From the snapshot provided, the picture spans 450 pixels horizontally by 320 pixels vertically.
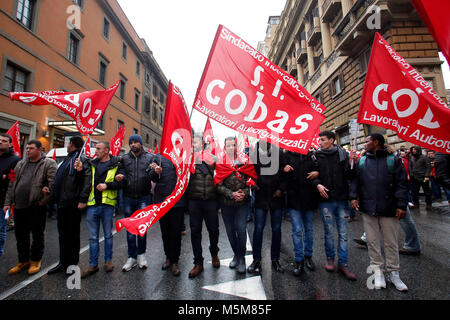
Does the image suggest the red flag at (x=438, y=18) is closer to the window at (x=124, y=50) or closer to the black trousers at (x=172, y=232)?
the black trousers at (x=172, y=232)

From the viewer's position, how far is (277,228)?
334 cm

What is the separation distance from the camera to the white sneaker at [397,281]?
2658 millimetres

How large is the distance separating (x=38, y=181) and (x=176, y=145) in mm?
2519

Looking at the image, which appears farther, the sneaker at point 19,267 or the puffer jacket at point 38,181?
the puffer jacket at point 38,181

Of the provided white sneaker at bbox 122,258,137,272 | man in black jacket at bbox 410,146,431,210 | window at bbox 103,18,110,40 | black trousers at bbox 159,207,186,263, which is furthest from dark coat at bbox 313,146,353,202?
window at bbox 103,18,110,40

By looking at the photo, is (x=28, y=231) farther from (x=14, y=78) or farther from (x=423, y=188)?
(x=14, y=78)

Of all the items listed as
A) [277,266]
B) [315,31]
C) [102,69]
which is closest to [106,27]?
[102,69]

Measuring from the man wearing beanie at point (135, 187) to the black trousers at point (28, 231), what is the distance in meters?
1.41

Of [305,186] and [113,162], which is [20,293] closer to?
[113,162]

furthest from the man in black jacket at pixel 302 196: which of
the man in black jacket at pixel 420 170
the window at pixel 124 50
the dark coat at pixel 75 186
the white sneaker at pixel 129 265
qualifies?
the window at pixel 124 50

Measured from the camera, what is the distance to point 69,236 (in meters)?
3.47

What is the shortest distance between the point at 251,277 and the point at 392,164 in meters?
2.45

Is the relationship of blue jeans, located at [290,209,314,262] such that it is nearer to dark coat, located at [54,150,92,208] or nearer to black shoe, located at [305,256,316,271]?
black shoe, located at [305,256,316,271]

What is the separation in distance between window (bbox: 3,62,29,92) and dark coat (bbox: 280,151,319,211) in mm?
13836
